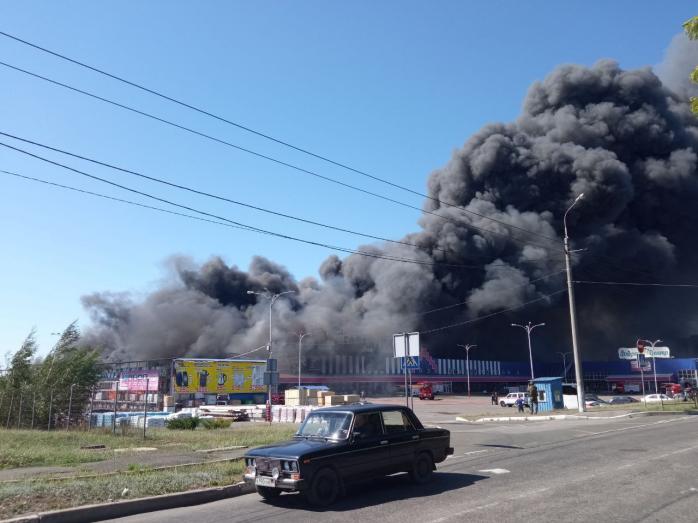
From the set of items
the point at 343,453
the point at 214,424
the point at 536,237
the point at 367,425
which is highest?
the point at 536,237

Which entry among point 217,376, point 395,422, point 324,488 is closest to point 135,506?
point 324,488

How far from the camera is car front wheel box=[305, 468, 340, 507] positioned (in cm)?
805

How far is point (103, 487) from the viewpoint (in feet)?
28.9

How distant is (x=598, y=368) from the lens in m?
93.8

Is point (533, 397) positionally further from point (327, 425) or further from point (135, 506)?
point (135, 506)

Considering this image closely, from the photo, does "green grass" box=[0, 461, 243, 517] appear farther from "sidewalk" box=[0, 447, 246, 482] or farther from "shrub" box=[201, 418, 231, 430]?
"shrub" box=[201, 418, 231, 430]

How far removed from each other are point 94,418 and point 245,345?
5191 centimetres

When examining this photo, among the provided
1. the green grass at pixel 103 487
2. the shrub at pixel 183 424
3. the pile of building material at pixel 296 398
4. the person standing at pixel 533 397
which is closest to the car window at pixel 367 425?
the green grass at pixel 103 487

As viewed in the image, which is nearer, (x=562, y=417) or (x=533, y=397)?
(x=562, y=417)

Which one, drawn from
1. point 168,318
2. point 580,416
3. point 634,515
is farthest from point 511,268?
point 634,515

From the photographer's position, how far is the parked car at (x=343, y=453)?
8172mm

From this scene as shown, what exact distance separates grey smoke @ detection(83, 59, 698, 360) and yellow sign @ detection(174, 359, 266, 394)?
65.5 feet

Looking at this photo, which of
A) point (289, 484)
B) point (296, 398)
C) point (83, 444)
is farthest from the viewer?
point (296, 398)

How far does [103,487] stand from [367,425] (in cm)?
414
